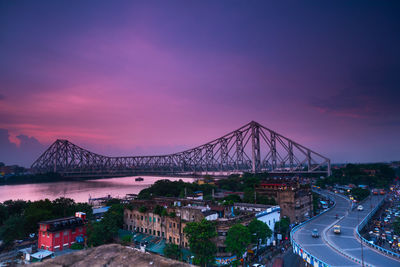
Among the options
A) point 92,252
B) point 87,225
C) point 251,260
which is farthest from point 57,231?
point 92,252

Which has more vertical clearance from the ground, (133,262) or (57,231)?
(133,262)

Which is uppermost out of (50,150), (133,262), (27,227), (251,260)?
(50,150)

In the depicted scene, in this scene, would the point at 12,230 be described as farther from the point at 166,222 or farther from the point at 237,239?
the point at 237,239

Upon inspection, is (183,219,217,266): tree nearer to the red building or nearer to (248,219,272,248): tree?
(248,219,272,248): tree

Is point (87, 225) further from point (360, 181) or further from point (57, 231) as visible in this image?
point (360, 181)

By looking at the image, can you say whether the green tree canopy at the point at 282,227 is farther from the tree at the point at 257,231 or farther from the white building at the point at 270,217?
the tree at the point at 257,231

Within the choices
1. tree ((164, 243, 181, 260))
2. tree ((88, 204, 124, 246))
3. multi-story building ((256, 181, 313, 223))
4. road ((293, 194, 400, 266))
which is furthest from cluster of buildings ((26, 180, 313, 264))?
road ((293, 194, 400, 266))

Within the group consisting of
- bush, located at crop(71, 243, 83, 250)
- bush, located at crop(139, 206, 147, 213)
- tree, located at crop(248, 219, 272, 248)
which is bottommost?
bush, located at crop(71, 243, 83, 250)
